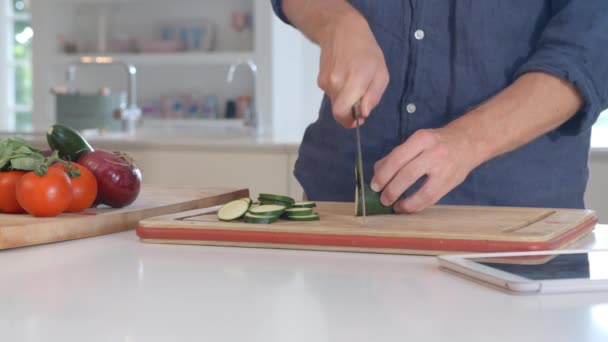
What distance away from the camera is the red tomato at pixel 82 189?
4.53 feet

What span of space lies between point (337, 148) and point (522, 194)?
34 centimetres

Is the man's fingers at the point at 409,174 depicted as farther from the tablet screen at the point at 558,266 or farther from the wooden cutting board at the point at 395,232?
the tablet screen at the point at 558,266

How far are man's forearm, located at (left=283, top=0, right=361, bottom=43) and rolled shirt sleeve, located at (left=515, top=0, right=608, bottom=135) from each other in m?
0.30

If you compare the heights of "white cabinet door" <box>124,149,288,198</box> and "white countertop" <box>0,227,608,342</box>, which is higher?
"white cabinet door" <box>124,149,288,198</box>

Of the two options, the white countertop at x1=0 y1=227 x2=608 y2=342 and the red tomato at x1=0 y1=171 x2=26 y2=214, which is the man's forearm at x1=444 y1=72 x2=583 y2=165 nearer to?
the white countertop at x1=0 y1=227 x2=608 y2=342

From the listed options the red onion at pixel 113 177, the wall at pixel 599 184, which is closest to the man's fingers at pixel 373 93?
the red onion at pixel 113 177

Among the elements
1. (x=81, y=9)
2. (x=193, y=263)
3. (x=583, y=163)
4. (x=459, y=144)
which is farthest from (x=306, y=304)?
(x=81, y=9)

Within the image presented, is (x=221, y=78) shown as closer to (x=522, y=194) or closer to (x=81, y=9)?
(x=81, y=9)

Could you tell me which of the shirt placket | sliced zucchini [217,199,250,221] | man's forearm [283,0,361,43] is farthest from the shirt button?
sliced zucchini [217,199,250,221]

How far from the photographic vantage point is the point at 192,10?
5.37 metres

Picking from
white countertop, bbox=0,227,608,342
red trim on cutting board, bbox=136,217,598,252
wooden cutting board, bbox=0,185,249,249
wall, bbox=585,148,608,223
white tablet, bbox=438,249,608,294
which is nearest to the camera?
white countertop, bbox=0,227,608,342

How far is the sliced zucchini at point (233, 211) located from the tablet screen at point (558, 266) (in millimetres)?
399

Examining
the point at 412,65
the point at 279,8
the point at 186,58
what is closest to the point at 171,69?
the point at 186,58

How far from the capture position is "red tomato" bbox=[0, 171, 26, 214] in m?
1.36
